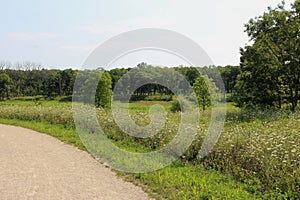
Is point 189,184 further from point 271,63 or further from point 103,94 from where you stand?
point 103,94

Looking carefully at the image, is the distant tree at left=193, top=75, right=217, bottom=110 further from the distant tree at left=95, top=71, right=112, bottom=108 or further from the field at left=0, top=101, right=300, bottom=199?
the field at left=0, top=101, right=300, bottom=199

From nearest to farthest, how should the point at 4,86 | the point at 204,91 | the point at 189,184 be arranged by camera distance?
the point at 189,184 < the point at 204,91 < the point at 4,86

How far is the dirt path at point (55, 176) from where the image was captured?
268 inches

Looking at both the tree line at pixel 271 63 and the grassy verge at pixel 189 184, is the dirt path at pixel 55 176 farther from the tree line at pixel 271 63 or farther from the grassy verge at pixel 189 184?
the tree line at pixel 271 63

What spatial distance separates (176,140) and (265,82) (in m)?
17.0

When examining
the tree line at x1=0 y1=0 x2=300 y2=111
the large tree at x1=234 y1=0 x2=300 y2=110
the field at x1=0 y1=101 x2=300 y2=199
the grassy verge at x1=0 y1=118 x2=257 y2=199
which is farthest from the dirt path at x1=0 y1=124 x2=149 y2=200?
the large tree at x1=234 y1=0 x2=300 y2=110

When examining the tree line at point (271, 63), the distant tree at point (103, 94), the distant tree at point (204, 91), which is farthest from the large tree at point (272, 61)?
the distant tree at point (103, 94)

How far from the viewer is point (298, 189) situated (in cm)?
651

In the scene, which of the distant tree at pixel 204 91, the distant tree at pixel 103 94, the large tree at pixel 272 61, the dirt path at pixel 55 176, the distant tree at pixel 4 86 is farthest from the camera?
the distant tree at pixel 4 86

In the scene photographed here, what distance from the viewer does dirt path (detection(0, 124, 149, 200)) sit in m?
6.80

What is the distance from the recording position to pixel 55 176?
8.09 m

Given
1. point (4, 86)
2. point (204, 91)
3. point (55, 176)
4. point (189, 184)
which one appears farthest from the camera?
point (4, 86)

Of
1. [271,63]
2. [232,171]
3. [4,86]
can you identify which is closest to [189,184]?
[232,171]

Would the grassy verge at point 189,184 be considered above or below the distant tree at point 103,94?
below
